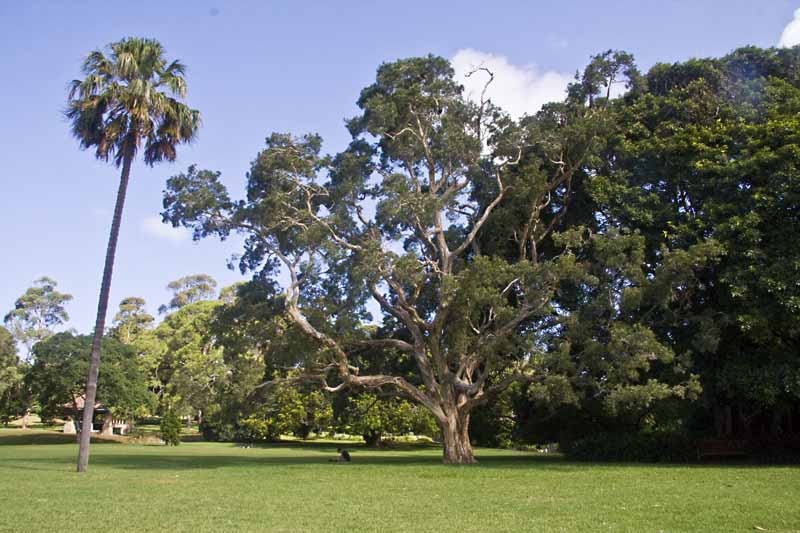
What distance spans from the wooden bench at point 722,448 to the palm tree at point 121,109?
2280 cm

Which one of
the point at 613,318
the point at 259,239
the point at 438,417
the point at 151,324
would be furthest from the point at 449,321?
the point at 151,324

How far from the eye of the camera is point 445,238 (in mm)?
31078

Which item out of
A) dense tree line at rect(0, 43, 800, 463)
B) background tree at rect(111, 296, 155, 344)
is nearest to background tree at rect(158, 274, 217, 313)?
background tree at rect(111, 296, 155, 344)

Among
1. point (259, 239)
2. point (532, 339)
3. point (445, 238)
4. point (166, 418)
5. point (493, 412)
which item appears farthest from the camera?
point (166, 418)

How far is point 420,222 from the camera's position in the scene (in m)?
26.5

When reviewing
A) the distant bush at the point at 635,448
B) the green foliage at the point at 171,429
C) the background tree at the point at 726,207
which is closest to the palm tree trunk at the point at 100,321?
the background tree at the point at 726,207

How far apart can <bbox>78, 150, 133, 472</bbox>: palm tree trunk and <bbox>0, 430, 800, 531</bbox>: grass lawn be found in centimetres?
107

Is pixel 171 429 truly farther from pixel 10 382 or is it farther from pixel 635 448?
pixel 635 448

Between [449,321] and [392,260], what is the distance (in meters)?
4.11

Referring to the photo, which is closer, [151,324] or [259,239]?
[259,239]

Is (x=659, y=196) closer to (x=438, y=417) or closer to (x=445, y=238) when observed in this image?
(x=445, y=238)

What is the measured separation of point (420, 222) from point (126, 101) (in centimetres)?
1160

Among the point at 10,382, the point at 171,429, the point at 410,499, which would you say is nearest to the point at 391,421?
the point at 171,429

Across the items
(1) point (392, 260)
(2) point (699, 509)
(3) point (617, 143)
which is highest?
(3) point (617, 143)
